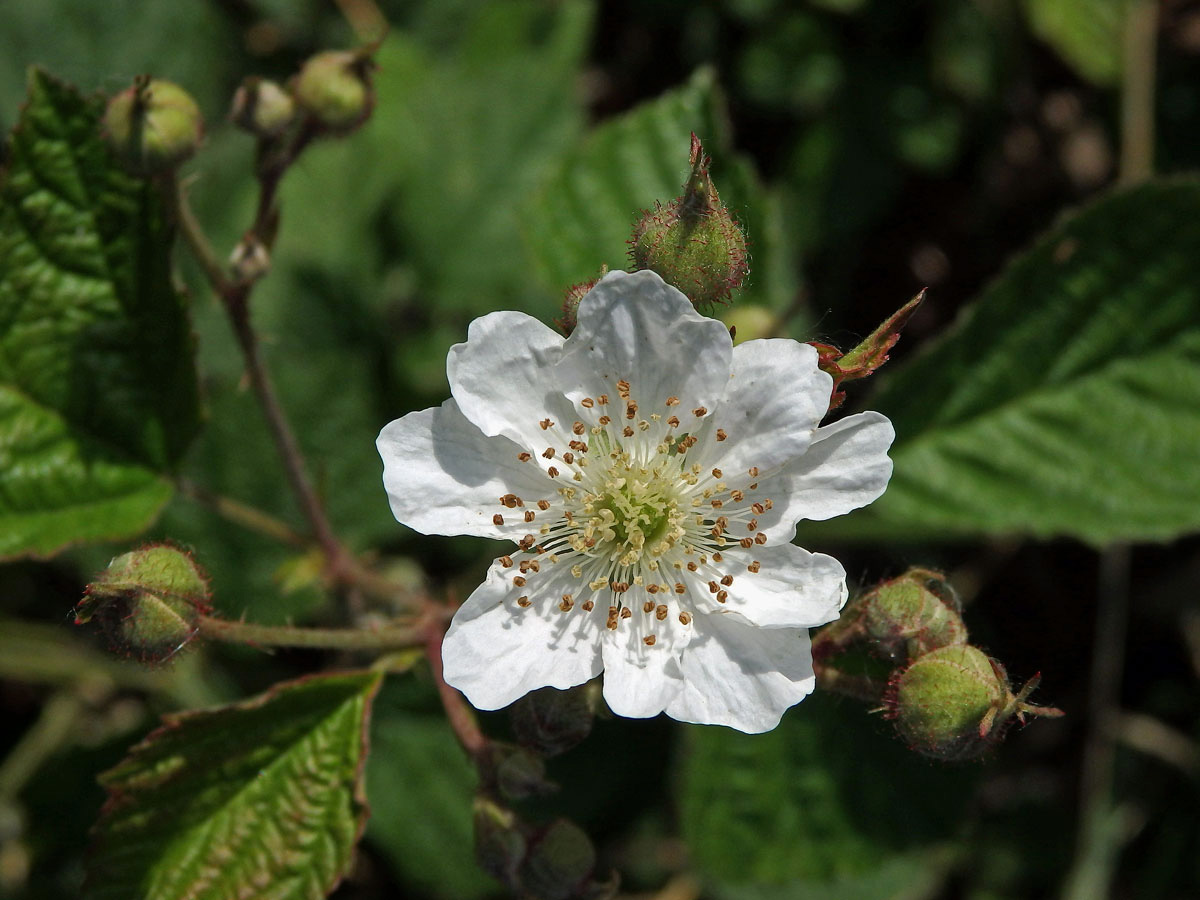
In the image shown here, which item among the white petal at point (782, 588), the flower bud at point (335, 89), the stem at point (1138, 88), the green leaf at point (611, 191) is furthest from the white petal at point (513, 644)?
the stem at point (1138, 88)

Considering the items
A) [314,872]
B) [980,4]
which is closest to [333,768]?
[314,872]

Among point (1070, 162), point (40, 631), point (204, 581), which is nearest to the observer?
point (204, 581)

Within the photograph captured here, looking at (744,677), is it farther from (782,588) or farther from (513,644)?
(513,644)

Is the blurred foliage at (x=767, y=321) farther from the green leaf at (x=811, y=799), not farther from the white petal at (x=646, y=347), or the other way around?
the white petal at (x=646, y=347)

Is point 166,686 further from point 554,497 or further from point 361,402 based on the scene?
point 554,497

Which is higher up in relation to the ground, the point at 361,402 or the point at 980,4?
the point at 980,4

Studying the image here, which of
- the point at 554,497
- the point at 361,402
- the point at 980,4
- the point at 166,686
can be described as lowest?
the point at 166,686

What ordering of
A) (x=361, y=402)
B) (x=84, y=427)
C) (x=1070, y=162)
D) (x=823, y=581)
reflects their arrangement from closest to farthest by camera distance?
1. (x=823, y=581)
2. (x=84, y=427)
3. (x=361, y=402)
4. (x=1070, y=162)

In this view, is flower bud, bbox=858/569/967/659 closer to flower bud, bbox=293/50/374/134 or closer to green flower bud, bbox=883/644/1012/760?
green flower bud, bbox=883/644/1012/760
